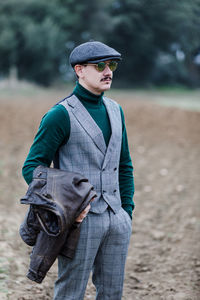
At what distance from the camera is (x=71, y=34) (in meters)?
30.0

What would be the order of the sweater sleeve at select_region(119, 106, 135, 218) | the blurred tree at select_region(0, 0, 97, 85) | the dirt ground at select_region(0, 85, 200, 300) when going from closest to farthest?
the sweater sleeve at select_region(119, 106, 135, 218), the dirt ground at select_region(0, 85, 200, 300), the blurred tree at select_region(0, 0, 97, 85)

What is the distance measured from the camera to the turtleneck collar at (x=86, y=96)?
2438 mm

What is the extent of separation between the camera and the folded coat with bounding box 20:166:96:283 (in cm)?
218

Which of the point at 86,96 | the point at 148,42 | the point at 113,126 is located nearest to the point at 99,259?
the point at 113,126

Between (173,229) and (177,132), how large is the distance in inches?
239

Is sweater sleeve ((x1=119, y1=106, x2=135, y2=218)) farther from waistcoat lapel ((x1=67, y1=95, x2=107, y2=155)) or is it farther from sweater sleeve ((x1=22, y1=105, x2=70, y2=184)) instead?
sweater sleeve ((x1=22, y1=105, x2=70, y2=184))

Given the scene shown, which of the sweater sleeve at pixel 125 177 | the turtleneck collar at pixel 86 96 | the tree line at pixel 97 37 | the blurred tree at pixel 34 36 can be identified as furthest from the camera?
the tree line at pixel 97 37

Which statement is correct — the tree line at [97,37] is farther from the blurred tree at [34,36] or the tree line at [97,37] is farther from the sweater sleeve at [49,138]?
the sweater sleeve at [49,138]

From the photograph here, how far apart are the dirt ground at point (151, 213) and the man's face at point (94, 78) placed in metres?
1.75

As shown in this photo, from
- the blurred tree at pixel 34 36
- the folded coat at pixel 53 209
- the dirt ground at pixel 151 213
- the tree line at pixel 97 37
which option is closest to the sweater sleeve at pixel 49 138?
the folded coat at pixel 53 209

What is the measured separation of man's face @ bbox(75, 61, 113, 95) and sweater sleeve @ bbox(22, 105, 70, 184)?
183 mm

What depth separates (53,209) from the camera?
2152 mm

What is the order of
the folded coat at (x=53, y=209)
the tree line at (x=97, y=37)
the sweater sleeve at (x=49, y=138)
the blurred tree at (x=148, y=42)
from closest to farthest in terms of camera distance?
the folded coat at (x=53, y=209) → the sweater sleeve at (x=49, y=138) → the tree line at (x=97, y=37) → the blurred tree at (x=148, y=42)

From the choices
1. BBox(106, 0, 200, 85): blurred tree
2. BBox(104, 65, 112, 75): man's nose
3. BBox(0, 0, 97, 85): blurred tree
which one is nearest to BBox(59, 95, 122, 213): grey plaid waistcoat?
BBox(104, 65, 112, 75): man's nose
